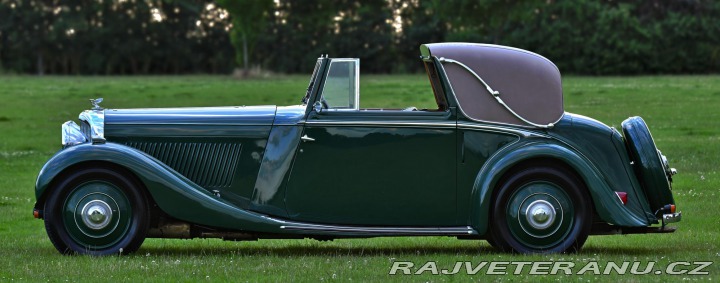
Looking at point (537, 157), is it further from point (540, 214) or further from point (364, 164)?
point (364, 164)

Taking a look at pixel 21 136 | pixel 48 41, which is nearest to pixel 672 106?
pixel 21 136

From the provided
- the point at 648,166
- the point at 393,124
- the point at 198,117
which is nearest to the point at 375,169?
the point at 393,124

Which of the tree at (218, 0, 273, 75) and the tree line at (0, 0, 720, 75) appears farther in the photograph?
the tree line at (0, 0, 720, 75)

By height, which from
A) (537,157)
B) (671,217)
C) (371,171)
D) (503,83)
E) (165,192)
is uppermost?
(503,83)

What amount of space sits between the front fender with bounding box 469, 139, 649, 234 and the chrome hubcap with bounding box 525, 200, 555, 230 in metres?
0.31

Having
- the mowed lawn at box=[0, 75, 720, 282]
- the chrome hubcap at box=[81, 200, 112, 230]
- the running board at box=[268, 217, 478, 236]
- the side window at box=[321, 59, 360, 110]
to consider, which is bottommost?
the mowed lawn at box=[0, 75, 720, 282]

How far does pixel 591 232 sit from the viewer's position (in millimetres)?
9203

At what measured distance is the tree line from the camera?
6366 cm

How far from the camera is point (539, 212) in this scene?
8.98 meters

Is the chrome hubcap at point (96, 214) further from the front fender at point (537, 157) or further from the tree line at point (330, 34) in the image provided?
the tree line at point (330, 34)

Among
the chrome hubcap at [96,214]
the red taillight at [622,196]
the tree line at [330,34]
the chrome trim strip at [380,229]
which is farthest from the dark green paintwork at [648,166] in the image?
the tree line at [330,34]

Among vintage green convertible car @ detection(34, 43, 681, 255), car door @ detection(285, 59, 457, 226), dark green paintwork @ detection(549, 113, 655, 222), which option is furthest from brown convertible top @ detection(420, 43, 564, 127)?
car door @ detection(285, 59, 457, 226)

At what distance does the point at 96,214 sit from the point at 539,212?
332cm

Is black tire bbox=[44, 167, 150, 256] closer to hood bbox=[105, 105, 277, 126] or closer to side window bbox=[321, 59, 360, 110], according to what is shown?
hood bbox=[105, 105, 277, 126]
